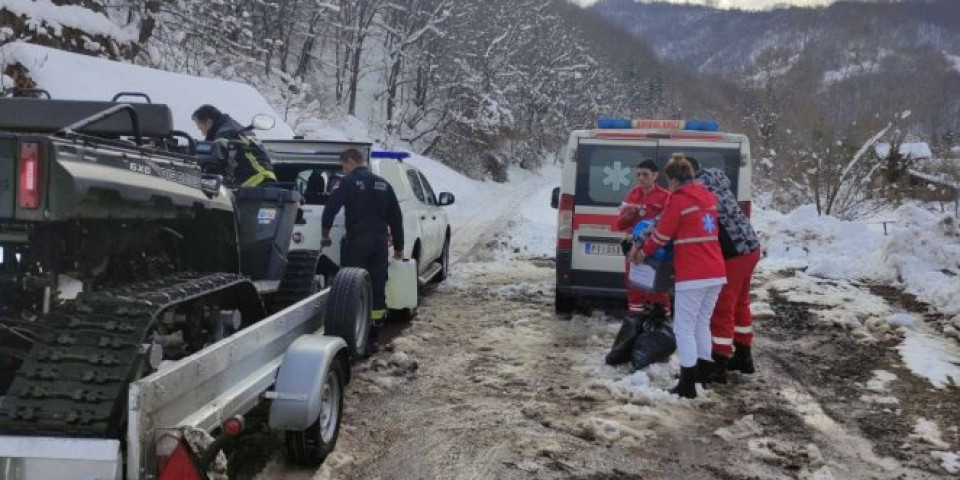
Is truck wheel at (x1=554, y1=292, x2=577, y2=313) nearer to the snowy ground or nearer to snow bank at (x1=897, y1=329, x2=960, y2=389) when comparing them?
the snowy ground

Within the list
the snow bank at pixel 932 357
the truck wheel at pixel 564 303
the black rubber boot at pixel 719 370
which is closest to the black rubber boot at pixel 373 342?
the truck wheel at pixel 564 303

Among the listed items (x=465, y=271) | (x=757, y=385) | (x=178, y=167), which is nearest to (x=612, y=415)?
(x=757, y=385)

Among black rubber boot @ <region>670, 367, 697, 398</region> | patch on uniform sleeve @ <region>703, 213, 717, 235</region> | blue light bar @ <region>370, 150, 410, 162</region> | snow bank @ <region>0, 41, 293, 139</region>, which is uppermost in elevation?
snow bank @ <region>0, 41, 293, 139</region>

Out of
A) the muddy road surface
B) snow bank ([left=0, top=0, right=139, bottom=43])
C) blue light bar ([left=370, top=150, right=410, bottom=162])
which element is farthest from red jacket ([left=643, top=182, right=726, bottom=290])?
snow bank ([left=0, top=0, right=139, bottom=43])

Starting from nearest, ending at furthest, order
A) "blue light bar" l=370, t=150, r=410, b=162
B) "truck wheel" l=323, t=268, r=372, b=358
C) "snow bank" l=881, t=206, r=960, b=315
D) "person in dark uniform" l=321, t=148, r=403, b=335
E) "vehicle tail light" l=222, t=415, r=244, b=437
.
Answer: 1. "vehicle tail light" l=222, t=415, r=244, b=437
2. "truck wheel" l=323, t=268, r=372, b=358
3. "person in dark uniform" l=321, t=148, r=403, b=335
4. "blue light bar" l=370, t=150, r=410, b=162
5. "snow bank" l=881, t=206, r=960, b=315

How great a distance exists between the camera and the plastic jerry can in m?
7.23

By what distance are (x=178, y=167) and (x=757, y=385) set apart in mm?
4658

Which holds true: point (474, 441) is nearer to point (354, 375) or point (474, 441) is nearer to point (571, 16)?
point (354, 375)

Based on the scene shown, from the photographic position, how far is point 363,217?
21.8 ft

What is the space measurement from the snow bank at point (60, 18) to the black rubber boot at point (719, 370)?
36.9ft

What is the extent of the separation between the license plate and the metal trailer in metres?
3.23

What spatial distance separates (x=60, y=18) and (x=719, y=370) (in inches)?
483

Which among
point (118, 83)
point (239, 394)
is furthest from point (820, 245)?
point (239, 394)

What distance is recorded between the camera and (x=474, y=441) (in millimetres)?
4586
